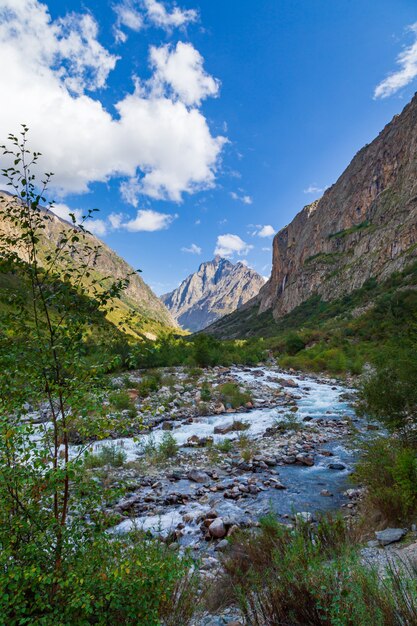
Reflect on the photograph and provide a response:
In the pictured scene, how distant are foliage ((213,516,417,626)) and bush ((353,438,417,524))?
5.32 ft

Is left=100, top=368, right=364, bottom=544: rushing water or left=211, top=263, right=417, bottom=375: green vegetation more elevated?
left=211, top=263, right=417, bottom=375: green vegetation

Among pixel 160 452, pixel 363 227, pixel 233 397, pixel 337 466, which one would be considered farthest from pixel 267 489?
pixel 363 227

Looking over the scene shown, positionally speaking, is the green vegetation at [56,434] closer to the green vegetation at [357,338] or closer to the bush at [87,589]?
the bush at [87,589]

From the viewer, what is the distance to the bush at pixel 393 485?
6.03 metres

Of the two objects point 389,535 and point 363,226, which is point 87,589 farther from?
point 363,226

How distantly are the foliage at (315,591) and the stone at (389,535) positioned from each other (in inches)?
28.8

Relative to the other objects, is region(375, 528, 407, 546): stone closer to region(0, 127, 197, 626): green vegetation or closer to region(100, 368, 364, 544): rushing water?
region(100, 368, 364, 544): rushing water

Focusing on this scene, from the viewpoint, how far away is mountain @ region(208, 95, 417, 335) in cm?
7340

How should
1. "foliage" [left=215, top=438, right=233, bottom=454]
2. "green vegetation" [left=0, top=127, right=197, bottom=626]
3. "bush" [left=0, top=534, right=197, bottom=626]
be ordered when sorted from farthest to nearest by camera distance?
"foliage" [left=215, top=438, right=233, bottom=454] < "green vegetation" [left=0, top=127, right=197, bottom=626] < "bush" [left=0, top=534, right=197, bottom=626]

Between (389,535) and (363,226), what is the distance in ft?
359

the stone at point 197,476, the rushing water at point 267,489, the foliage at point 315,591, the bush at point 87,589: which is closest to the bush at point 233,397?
the rushing water at point 267,489

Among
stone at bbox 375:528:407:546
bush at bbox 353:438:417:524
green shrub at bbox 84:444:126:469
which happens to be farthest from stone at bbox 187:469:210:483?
stone at bbox 375:528:407:546

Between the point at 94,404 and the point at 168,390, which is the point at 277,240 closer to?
the point at 168,390

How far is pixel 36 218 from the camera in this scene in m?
3.50
